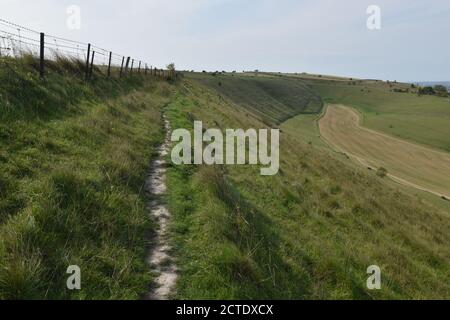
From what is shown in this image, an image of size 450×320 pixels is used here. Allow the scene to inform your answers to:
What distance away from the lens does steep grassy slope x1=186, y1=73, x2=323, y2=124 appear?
2822 inches

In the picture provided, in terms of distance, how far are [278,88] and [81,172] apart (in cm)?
10662

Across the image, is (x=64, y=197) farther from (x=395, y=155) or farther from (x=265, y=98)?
(x=265, y=98)

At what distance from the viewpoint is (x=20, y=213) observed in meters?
5.77

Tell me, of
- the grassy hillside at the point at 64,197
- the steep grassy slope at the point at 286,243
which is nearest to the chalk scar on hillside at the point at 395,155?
the steep grassy slope at the point at 286,243

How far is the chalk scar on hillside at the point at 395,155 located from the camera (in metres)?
39.7

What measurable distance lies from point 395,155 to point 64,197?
52509 mm

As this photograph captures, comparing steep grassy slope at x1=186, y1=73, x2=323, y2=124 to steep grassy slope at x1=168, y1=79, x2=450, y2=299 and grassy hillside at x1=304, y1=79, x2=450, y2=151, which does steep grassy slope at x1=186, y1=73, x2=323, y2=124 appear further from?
steep grassy slope at x1=168, y1=79, x2=450, y2=299

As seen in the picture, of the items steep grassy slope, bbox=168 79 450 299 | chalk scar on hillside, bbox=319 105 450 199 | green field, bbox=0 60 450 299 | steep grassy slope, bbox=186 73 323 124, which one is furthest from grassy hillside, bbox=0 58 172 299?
steep grassy slope, bbox=186 73 323 124

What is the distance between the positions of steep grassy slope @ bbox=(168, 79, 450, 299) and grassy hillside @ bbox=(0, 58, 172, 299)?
36.9 inches

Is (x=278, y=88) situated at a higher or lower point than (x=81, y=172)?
higher

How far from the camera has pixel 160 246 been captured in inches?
255

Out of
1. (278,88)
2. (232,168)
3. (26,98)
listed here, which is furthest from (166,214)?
(278,88)
